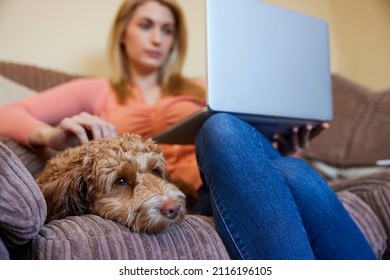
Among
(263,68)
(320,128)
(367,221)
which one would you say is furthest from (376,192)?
(263,68)

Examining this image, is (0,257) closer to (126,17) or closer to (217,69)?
(217,69)

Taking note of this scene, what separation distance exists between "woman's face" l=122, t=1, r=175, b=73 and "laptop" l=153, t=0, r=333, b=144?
0.42 meters

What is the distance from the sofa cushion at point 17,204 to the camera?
610 mm

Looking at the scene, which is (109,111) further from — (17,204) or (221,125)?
(17,204)

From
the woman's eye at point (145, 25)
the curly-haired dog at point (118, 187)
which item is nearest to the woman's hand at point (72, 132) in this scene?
the curly-haired dog at point (118, 187)

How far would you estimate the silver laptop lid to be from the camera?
94 cm

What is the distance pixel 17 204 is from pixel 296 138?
0.84 m

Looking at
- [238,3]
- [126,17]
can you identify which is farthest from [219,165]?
[126,17]

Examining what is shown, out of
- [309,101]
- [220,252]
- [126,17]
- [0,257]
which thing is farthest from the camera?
[126,17]

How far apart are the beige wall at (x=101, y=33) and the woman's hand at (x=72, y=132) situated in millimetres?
444

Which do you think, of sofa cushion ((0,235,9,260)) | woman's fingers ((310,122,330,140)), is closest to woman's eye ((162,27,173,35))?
woman's fingers ((310,122,330,140))

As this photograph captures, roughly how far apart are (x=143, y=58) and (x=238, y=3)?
0.53 metres

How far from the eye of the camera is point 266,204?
0.77m
